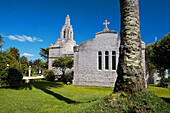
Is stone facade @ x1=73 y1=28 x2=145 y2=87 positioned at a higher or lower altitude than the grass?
higher

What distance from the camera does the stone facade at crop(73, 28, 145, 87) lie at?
51.7 ft

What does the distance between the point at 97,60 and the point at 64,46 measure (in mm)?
14158

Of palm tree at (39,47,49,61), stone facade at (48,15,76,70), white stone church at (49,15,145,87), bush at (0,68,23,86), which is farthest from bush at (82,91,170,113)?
palm tree at (39,47,49,61)

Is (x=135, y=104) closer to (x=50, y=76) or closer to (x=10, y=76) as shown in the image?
(x=10, y=76)

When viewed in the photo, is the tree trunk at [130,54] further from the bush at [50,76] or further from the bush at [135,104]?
the bush at [50,76]

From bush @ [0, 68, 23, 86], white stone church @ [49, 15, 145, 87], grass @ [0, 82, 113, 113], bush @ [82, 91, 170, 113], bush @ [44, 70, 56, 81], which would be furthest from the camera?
bush @ [44, 70, 56, 81]

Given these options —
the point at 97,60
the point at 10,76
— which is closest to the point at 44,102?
the point at 10,76

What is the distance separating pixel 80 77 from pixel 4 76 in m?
9.51

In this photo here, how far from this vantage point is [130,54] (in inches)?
173

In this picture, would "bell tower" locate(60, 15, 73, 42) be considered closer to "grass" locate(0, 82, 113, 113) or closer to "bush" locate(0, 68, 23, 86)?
"bush" locate(0, 68, 23, 86)

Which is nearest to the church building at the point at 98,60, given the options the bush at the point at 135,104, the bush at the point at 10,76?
the bush at the point at 10,76

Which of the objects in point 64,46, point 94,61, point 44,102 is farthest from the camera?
point 64,46

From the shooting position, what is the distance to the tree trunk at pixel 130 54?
4.16 metres

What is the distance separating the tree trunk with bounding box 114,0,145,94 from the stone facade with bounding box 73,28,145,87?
36.9ft
